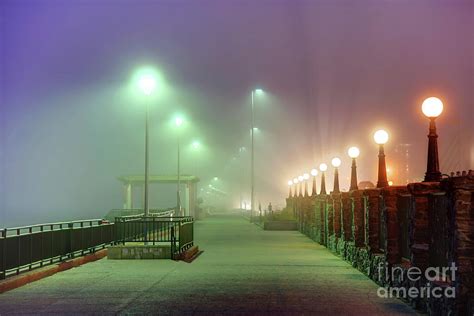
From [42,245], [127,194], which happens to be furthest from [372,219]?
[127,194]

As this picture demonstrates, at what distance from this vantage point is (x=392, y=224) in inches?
616

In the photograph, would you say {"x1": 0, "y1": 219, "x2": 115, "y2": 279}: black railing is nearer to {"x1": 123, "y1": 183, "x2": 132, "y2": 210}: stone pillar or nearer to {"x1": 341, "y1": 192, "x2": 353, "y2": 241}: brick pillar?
{"x1": 341, "y1": 192, "x2": 353, "y2": 241}: brick pillar

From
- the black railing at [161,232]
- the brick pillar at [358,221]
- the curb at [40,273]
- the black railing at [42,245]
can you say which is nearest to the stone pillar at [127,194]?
the black railing at [161,232]

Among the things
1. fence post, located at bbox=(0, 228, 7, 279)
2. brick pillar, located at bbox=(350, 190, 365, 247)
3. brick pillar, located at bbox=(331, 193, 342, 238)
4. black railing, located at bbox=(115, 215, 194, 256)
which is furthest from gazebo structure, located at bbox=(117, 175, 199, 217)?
fence post, located at bbox=(0, 228, 7, 279)

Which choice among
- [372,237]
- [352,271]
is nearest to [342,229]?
[352,271]

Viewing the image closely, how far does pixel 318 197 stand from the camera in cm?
3316

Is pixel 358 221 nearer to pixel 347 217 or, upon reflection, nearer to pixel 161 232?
pixel 347 217

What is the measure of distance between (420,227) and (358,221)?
25.8ft

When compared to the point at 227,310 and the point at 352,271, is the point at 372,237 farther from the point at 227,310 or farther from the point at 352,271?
the point at 227,310

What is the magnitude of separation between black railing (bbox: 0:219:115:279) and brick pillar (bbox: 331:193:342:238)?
878cm

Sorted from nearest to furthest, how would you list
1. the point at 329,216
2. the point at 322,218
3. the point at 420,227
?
the point at 420,227 → the point at 329,216 → the point at 322,218

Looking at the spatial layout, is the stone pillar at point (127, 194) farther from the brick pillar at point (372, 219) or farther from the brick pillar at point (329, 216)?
the brick pillar at point (372, 219)

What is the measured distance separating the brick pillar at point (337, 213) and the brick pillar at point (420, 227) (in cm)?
1198

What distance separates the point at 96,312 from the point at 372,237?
835 cm
